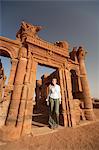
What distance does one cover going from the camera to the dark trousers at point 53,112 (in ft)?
20.5

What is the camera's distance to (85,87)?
33.5 ft

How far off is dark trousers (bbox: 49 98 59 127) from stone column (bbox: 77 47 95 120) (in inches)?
154

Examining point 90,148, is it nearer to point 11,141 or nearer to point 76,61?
point 11,141

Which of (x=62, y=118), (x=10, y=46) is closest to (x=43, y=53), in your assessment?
(x=10, y=46)

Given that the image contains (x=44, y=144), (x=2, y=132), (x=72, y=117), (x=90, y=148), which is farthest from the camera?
(x=72, y=117)

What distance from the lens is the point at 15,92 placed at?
5.74 meters

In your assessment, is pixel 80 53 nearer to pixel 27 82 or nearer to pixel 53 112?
pixel 53 112

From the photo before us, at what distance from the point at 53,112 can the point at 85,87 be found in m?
4.55

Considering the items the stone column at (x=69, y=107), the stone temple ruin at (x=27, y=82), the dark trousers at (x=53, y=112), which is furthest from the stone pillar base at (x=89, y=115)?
the dark trousers at (x=53, y=112)

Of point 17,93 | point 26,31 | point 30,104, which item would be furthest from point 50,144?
point 26,31

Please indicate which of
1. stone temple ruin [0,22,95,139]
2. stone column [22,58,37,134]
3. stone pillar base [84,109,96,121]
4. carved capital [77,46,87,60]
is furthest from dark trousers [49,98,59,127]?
carved capital [77,46,87,60]

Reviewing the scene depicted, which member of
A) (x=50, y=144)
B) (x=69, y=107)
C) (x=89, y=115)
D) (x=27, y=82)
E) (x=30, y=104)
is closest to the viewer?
(x=50, y=144)

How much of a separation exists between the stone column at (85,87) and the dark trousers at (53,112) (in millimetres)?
3901

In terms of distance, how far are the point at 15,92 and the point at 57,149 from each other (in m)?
3.09
